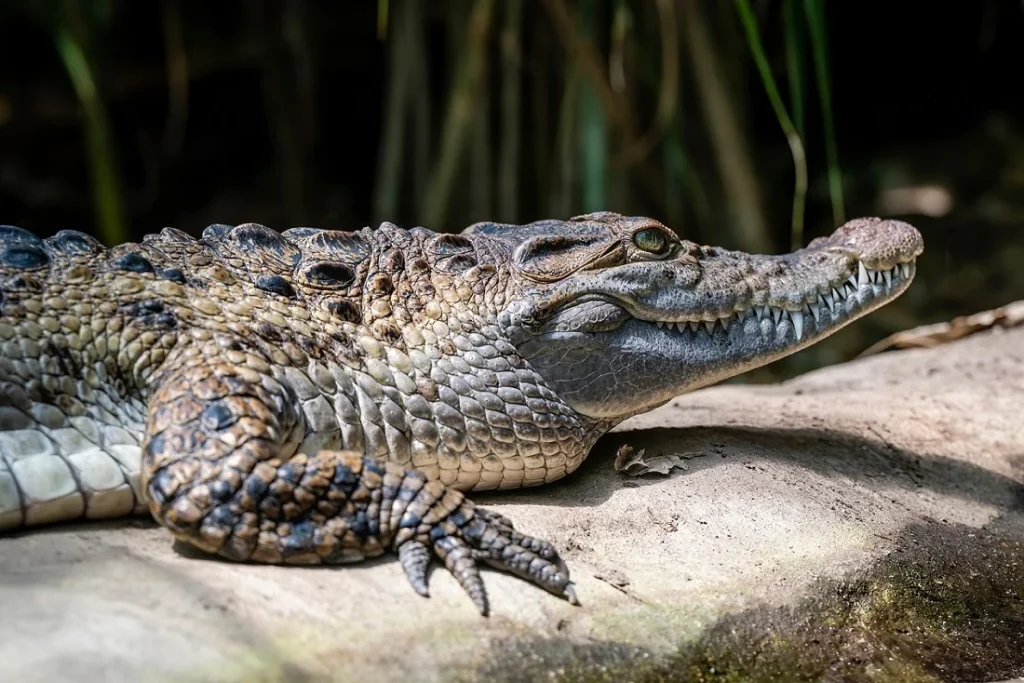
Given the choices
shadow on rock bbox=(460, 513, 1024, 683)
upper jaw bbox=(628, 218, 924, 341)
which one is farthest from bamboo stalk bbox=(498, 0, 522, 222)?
shadow on rock bbox=(460, 513, 1024, 683)

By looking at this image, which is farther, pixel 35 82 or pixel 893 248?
pixel 35 82

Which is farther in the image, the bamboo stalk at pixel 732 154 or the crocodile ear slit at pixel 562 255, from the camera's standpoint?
the bamboo stalk at pixel 732 154

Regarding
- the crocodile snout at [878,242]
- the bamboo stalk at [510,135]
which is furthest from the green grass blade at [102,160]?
the crocodile snout at [878,242]

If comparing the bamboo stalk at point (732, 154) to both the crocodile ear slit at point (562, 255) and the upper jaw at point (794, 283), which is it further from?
the crocodile ear slit at point (562, 255)

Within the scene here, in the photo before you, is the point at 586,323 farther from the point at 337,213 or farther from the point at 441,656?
the point at 337,213

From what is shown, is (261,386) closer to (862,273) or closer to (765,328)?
Result: (765,328)

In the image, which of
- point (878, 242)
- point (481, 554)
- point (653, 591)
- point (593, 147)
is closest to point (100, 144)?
point (593, 147)

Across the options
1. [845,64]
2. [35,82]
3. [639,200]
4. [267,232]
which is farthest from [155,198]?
[845,64]
